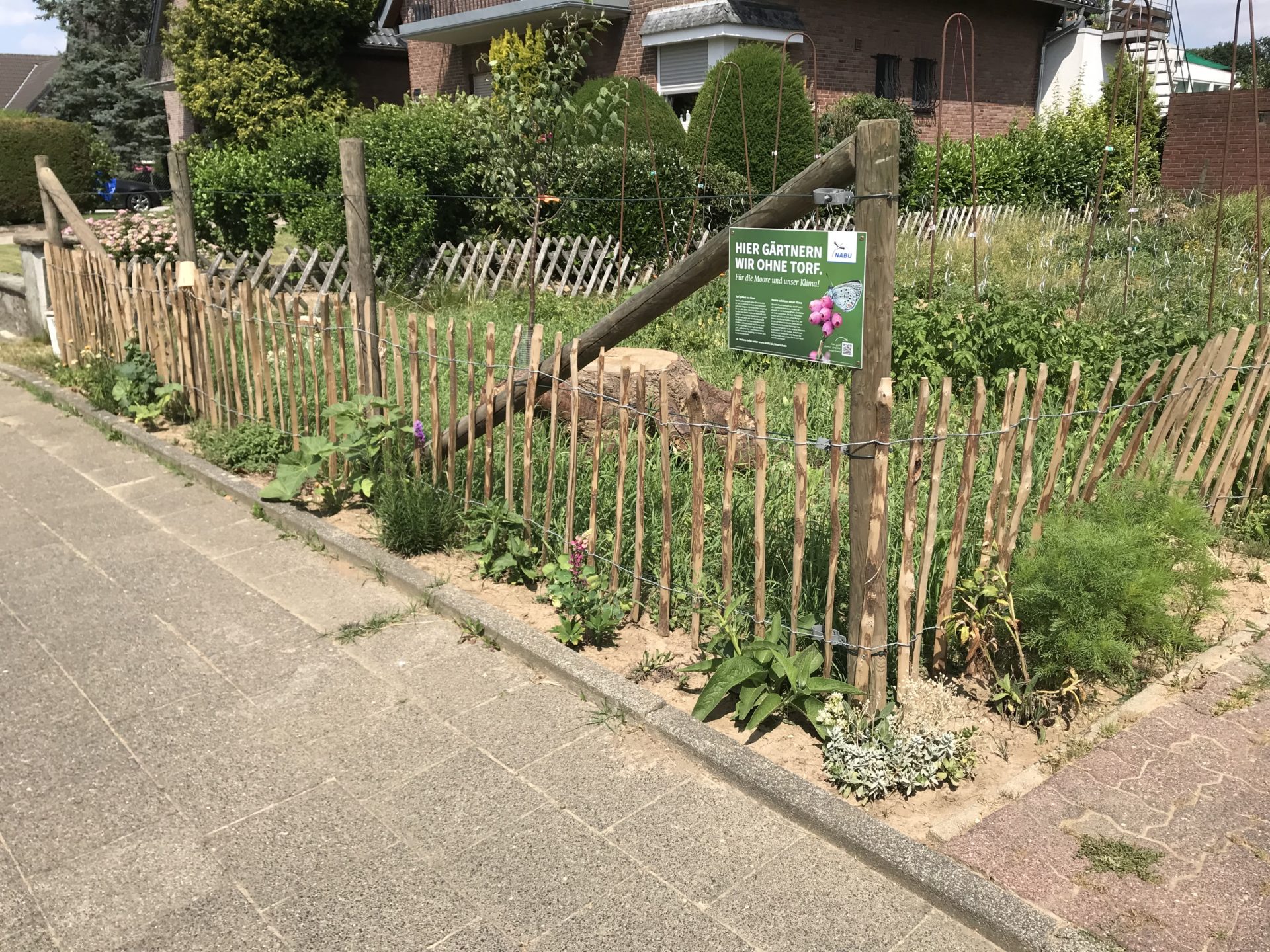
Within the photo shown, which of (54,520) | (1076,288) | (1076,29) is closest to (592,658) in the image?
(54,520)

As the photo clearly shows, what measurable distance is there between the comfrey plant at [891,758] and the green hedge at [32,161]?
24.0 metres

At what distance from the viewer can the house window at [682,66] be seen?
1788 cm

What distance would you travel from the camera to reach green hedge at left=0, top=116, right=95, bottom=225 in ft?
77.4

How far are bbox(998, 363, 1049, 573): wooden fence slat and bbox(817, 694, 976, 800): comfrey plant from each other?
674 millimetres

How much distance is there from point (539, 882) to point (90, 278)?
703cm

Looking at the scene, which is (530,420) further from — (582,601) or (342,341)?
(342,341)

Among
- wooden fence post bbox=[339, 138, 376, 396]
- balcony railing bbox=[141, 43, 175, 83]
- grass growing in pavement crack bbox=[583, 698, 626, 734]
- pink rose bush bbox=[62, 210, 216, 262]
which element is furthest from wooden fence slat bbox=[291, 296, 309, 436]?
balcony railing bbox=[141, 43, 175, 83]

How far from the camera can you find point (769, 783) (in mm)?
3178

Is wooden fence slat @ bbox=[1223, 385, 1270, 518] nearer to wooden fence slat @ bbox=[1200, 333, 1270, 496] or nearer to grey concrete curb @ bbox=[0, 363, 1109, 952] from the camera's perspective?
wooden fence slat @ bbox=[1200, 333, 1270, 496]

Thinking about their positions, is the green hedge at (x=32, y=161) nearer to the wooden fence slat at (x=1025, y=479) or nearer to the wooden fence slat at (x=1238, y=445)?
the wooden fence slat at (x=1238, y=445)

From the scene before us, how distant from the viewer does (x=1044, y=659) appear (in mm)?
3637

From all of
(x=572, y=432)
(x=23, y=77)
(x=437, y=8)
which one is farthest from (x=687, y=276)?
(x=23, y=77)

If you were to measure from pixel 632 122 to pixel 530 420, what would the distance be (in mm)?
11360

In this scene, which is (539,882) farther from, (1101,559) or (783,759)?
(1101,559)
